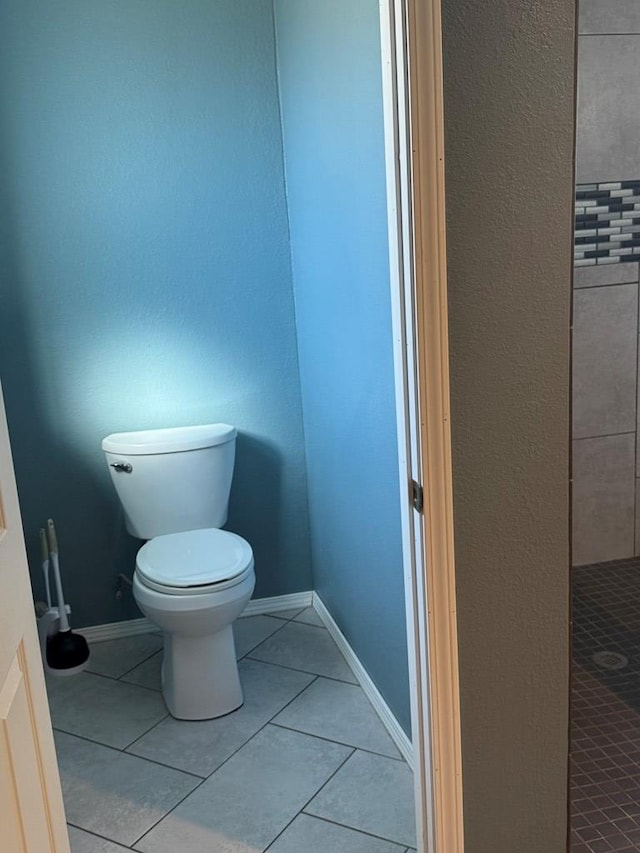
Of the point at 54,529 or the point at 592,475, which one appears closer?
the point at 54,529

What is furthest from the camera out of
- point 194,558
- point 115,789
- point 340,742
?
point 194,558

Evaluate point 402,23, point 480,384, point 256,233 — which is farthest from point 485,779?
point 256,233

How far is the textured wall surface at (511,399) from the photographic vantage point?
4.45 feet

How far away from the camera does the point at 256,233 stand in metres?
2.95

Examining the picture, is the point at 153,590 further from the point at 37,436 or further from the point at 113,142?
the point at 113,142

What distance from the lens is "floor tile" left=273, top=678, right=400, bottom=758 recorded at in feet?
7.80

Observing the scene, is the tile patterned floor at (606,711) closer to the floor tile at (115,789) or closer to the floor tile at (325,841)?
the floor tile at (325,841)

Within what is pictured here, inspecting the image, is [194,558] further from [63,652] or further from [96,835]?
[96,835]

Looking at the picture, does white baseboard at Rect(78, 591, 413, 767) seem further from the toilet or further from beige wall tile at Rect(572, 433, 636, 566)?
beige wall tile at Rect(572, 433, 636, 566)

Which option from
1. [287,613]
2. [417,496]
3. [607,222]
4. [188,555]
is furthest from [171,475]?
[607,222]

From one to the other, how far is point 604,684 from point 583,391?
117 centimetres

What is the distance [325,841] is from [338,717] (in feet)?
1.69

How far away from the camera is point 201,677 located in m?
2.55

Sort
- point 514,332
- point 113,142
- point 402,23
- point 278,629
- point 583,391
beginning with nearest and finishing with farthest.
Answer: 1. point 402,23
2. point 514,332
3. point 113,142
4. point 278,629
5. point 583,391
